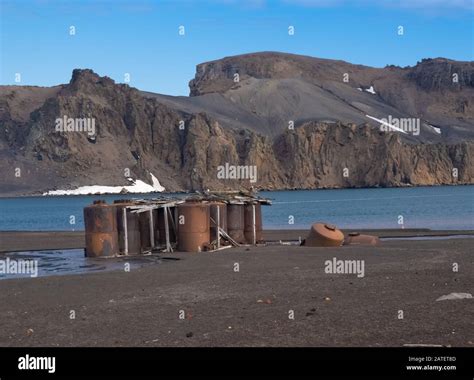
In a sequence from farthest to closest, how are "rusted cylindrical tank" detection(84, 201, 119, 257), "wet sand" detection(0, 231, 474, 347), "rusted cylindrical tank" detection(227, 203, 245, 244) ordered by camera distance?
"rusted cylindrical tank" detection(227, 203, 245, 244)
"rusted cylindrical tank" detection(84, 201, 119, 257)
"wet sand" detection(0, 231, 474, 347)

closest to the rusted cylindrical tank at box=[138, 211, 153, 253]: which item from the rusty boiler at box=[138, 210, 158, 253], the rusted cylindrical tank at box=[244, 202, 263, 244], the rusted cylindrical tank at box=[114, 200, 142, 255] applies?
the rusty boiler at box=[138, 210, 158, 253]

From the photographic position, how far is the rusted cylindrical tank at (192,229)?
30.7 meters

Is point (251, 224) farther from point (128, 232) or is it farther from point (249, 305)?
point (249, 305)

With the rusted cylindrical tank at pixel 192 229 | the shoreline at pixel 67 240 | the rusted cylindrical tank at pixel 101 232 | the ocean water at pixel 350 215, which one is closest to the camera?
the rusted cylindrical tank at pixel 101 232

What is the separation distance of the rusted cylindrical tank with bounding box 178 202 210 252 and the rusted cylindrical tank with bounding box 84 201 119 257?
2.67 m

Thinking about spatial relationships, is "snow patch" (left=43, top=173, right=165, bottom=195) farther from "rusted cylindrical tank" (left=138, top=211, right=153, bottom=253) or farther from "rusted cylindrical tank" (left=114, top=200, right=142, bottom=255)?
"rusted cylindrical tank" (left=114, top=200, right=142, bottom=255)

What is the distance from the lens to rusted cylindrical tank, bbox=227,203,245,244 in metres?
33.7

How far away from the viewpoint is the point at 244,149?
196500 mm

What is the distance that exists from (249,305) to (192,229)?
15663mm

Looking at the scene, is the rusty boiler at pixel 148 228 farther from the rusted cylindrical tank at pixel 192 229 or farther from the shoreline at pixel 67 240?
the shoreline at pixel 67 240

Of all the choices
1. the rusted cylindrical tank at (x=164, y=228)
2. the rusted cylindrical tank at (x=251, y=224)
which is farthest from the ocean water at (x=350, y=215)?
the rusted cylindrical tank at (x=164, y=228)

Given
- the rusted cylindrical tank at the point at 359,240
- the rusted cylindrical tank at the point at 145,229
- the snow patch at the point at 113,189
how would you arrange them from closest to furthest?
the rusted cylindrical tank at the point at 145,229
the rusted cylindrical tank at the point at 359,240
the snow patch at the point at 113,189

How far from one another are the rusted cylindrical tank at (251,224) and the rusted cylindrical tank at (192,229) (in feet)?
12.9

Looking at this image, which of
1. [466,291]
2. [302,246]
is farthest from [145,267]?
[466,291]
